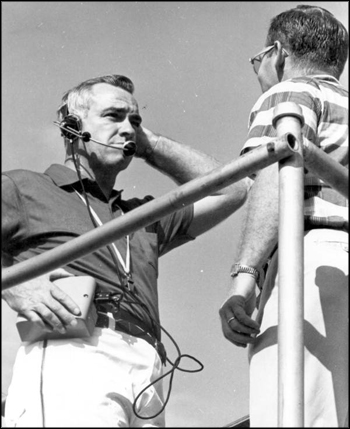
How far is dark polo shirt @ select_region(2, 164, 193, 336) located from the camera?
3379 millimetres

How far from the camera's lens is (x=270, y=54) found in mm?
3721

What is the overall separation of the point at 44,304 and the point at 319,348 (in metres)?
0.85

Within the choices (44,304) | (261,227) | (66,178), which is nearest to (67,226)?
(66,178)

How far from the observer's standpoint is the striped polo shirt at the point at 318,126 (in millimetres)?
2984

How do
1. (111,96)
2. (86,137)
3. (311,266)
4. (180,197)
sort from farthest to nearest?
(111,96), (86,137), (311,266), (180,197)

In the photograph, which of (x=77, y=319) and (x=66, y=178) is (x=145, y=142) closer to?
(x=66, y=178)

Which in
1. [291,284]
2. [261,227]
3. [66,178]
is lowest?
[291,284]

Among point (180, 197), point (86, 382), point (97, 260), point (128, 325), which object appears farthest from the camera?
point (97, 260)

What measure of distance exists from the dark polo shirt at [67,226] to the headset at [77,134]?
5.9 inches

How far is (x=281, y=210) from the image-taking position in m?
2.25

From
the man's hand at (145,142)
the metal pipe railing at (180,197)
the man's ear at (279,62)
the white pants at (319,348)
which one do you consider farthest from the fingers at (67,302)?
the man's hand at (145,142)

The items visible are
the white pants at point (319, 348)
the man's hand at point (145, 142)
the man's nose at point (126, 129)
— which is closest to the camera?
the white pants at point (319, 348)

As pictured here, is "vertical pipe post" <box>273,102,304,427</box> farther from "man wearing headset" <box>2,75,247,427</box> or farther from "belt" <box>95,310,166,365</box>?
"belt" <box>95,310,166,365</box>

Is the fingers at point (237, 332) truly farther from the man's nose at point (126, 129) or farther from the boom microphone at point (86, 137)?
the man's nose at point (126, 129)
